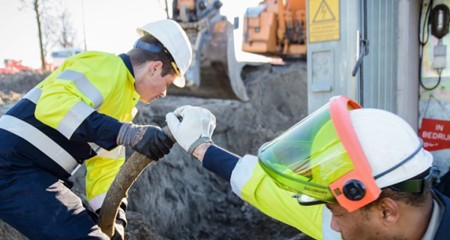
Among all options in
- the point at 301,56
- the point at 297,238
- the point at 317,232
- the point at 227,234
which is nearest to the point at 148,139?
the point at 317,232

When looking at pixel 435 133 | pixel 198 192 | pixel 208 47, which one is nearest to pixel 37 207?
pixel 435 133

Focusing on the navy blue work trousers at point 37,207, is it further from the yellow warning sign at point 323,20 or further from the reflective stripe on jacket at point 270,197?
the yellow warning sign at point 323,20

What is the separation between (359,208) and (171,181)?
17.4 ft

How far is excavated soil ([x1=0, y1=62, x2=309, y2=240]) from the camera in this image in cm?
587

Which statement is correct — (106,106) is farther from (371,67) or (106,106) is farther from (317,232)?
(371,67)

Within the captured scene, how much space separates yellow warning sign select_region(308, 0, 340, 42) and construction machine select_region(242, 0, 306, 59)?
5631 millimetres

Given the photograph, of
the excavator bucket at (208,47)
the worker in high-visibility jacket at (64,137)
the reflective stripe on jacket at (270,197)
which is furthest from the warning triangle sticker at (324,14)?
the excavator bucket at (208,47)

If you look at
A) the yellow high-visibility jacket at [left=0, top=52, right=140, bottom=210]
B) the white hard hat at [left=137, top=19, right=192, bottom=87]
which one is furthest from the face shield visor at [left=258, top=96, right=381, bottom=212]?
the white hard hat at [left=137, top=19, right=192, bottom=87]

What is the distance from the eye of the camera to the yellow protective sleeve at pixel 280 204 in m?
2.18

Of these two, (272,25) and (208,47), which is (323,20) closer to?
(208,47)

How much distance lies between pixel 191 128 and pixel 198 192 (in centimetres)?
477

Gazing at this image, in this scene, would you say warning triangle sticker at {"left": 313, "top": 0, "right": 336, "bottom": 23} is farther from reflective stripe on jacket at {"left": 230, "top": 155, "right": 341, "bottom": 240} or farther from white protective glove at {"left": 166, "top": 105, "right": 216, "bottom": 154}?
reflective stripe on jacket at {"left": 230, "top": 155, "right": 341, "bottom": 240}

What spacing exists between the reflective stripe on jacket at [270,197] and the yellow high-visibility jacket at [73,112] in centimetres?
72

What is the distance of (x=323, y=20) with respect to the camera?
420 centimetres
